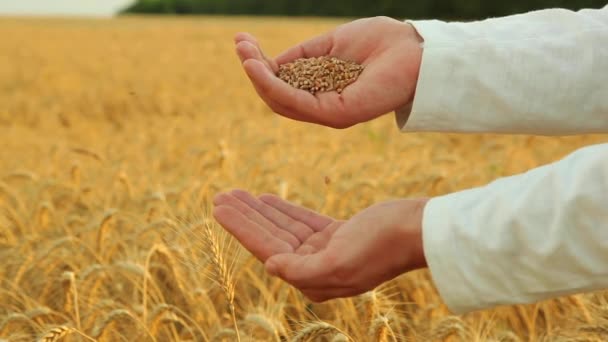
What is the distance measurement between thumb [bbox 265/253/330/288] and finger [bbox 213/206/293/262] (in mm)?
69

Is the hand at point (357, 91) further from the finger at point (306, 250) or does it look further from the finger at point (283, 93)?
the finger at point (306, 250)

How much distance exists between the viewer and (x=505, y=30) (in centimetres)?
185

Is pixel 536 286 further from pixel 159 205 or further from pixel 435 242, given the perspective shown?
pixel 159 205

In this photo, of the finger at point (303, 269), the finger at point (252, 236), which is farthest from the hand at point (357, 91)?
the finger at point (303, 269)

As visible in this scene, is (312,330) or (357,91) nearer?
(312,330)

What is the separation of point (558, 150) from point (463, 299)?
4537mm

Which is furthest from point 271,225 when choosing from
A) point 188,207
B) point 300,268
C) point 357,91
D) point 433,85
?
point 188,207

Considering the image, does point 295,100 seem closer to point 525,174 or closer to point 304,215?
point 304,215

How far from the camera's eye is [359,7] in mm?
51344

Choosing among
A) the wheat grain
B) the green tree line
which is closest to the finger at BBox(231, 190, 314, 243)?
the wheat grain

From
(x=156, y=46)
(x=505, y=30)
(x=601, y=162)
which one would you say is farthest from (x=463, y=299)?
(x=156, y=46)

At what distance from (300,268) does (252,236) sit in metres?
0.17

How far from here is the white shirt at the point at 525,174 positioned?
52.9 inches

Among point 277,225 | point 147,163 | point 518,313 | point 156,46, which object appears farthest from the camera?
point 156,46
